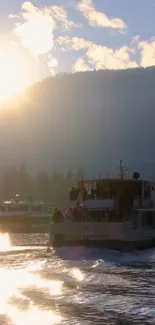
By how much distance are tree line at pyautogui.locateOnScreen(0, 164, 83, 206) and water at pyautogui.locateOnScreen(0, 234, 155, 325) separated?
90.0 metres

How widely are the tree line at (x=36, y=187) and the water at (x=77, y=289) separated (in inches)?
3542

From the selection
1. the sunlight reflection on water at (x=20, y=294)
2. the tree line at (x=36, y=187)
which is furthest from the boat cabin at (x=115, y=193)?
the tree line at (x=36, y=187)

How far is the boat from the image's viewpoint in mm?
31062

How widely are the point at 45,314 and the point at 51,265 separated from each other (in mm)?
10661

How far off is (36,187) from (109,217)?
100321 millimetres

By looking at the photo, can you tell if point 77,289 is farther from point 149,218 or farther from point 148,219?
point 149,218

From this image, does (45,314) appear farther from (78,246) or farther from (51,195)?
(51,195)

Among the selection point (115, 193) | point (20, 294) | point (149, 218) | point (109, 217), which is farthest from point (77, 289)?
point (149, 218)

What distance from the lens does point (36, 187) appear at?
132750mm

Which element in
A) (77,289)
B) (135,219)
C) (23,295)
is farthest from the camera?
(135,219)

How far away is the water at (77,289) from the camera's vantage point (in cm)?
1419

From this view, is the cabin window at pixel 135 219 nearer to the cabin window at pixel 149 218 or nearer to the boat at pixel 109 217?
the boat at pixel 109 217

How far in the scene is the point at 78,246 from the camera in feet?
103

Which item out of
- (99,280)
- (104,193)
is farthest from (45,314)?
(104,193)
